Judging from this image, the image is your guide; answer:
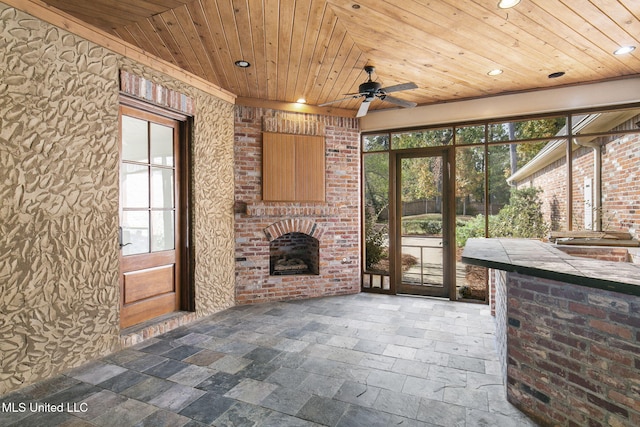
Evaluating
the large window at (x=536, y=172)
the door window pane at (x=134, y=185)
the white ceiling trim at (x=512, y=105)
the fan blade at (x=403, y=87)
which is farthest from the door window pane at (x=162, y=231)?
the white ceiling trim at (x=512, y=105)

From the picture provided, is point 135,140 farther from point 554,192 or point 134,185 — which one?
point 554,192

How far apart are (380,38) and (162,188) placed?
8.96 ft

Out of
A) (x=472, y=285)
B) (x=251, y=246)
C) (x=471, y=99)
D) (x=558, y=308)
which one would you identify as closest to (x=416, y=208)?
(x=472, y=285)

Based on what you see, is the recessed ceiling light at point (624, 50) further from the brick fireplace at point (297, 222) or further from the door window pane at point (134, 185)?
the door window pane at point (134, 185)

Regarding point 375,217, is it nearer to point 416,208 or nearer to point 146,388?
point 416,208

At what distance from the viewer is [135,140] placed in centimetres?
339

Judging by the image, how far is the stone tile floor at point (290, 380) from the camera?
6.76 feet

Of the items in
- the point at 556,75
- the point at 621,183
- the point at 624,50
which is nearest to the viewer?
the point at 624,50

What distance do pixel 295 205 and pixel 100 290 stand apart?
8.48 feet

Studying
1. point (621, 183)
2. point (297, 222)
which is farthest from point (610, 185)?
point (297, 222)

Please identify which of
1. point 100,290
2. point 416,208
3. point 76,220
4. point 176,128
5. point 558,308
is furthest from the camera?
point 416,208

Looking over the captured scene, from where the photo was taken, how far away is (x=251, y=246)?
462 centimetres

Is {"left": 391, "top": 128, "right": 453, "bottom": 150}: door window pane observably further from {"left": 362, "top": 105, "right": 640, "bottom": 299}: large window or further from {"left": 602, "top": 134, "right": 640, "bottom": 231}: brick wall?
{"left": 602, "top": 134, "right": 640, "bottom": 231}: brick wall

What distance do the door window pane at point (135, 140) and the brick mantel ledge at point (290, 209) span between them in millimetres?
1475
